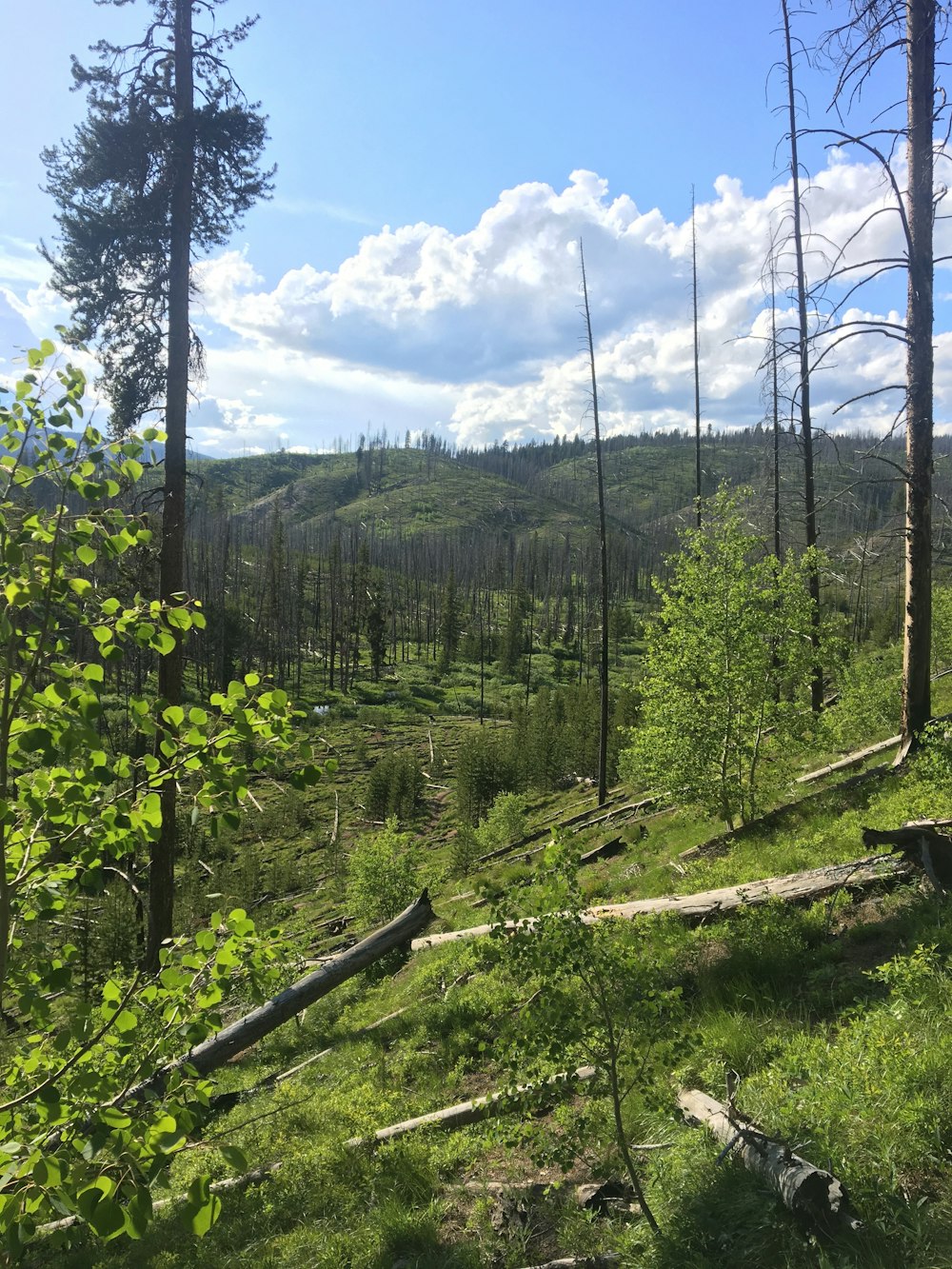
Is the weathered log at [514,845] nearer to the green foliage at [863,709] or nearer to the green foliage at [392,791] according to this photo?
the green foliage at [863,709]

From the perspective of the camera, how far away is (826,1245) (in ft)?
9.94

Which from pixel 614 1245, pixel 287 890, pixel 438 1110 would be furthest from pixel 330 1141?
pixel 287 890

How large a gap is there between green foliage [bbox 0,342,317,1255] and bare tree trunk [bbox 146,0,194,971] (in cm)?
594

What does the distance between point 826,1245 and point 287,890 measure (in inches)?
1252

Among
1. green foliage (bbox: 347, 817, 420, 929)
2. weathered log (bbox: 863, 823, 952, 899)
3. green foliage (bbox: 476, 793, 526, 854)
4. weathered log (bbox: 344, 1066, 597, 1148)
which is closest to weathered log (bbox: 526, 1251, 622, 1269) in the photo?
weathered log (bbox: 344, 1066, 597, 1148)

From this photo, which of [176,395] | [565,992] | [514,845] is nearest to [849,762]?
[565,992]

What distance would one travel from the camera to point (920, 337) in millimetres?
8562

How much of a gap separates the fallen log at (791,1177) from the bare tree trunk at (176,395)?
23.1 feet

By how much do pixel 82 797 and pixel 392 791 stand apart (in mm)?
40578

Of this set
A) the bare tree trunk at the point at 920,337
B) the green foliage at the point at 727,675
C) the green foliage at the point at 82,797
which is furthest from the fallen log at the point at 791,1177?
the bare tree trunk at the point at 920,337

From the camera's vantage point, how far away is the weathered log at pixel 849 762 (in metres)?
13.0

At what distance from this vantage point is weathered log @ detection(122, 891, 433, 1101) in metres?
8.41

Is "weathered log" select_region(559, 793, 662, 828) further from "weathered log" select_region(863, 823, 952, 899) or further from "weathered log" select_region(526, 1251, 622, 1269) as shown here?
"weathered log" select_region(526, 1251, 622, 1269)

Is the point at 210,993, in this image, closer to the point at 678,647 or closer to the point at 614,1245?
the point at 614,1245
